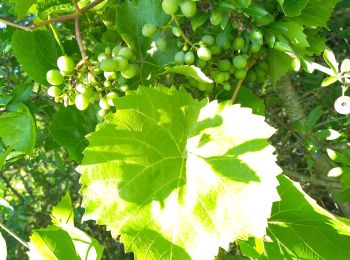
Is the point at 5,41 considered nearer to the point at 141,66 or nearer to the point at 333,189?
the point at 141,66

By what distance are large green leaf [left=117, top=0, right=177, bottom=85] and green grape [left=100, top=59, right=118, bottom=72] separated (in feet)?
0.46

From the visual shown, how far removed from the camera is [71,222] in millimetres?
1460

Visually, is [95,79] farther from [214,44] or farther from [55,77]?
[214,44]

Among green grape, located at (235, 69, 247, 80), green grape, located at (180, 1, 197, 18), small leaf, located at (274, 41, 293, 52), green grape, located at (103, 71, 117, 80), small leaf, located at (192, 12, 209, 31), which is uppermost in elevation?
green grape, located at (180, 1, 197, 18)

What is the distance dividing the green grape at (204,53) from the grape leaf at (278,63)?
24 cm

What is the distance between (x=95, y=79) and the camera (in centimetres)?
119

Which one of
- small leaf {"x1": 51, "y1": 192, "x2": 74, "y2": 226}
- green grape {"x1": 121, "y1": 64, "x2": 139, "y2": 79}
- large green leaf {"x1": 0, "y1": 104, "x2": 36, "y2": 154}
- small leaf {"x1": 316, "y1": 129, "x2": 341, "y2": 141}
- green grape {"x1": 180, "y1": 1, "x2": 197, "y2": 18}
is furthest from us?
small leaf {"x1": 316, "y1": 129, "x2": 341, "y2": 141}

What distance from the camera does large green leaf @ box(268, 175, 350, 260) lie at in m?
1.22

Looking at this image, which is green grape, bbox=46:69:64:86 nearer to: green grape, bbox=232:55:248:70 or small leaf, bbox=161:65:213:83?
small leaf, bbox=161:65:213:83

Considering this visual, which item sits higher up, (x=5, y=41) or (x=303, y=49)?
(x=5, y=41)

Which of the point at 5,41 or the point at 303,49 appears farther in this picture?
the point at 5,41

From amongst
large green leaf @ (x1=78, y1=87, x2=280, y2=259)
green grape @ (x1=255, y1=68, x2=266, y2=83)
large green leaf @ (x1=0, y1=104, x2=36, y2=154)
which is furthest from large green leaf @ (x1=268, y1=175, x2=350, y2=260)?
large green leaf @ (x1=0, y1=104, x2=36, y2=154)

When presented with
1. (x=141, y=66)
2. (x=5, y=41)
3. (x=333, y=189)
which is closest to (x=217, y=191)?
(x=141, y=66)

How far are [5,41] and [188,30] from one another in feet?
2.34
